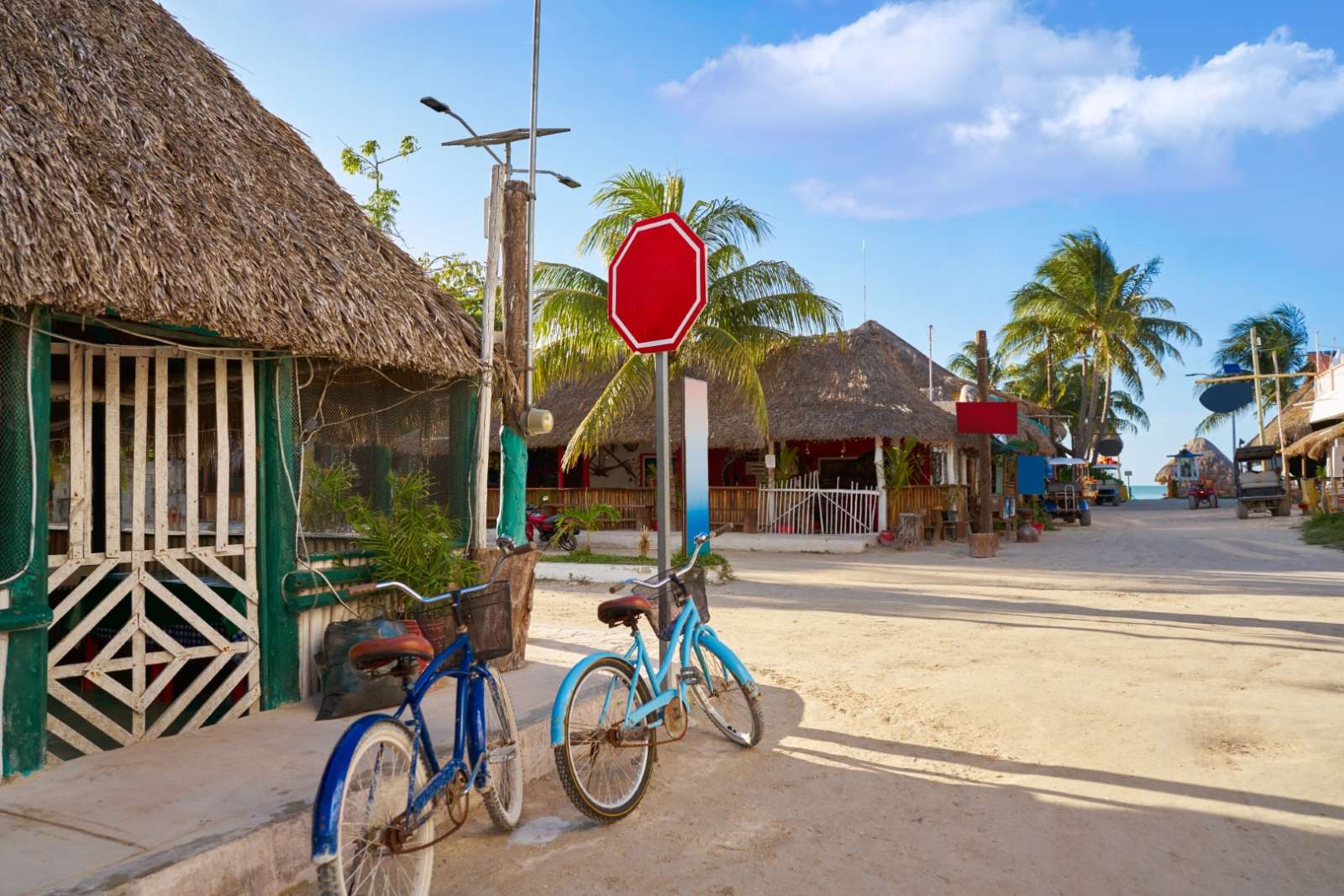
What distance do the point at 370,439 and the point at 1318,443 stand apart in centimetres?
2588

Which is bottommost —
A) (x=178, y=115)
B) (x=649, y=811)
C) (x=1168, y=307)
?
(x=649, y=811)

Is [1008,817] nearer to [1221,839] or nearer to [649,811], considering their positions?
[1221,839]

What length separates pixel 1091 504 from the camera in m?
42.0

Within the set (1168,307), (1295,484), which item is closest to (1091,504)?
(1295,484)

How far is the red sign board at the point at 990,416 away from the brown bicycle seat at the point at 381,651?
1544 cm

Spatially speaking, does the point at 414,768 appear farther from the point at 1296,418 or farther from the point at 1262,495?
the point at 1296,418

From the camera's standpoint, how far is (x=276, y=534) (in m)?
4.93

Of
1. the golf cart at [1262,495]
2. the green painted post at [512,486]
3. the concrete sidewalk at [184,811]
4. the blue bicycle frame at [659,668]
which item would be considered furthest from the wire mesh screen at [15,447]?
the golf cart at [1262,495]

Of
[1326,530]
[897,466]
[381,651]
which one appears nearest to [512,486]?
[381,651]

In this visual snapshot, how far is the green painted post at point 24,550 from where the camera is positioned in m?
3.69

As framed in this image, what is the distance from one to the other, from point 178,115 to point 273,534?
2.43 m

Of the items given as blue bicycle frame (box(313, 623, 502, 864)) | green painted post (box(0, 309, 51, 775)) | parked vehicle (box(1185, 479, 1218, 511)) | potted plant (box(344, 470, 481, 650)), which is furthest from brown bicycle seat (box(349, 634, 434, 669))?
parked vehicle (box(1185, 479, 1218, 511))

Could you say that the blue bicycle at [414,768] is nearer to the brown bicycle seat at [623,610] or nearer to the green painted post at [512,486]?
the brown bicycle seat at [623,610]

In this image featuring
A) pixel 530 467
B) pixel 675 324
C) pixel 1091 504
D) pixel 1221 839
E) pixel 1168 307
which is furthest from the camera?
pixel 1091 504
